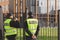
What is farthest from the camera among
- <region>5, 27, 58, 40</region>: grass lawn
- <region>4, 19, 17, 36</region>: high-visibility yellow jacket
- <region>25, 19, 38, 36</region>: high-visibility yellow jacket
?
<region>5, 27, 58, 40</region>: grass lawn

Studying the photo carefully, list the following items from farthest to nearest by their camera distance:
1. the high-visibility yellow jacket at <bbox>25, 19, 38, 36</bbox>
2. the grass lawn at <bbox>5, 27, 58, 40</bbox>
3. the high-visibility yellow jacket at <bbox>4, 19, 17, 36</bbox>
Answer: the grass lawn at <bbox>5, 27, 58, 40</bbox> < the high-visibility yellow jacket at <bbox>25, 19, 38, 36</bbox> < the high-visibility yellow jacket at <bbox>4, 19, 17, 36</bbox>

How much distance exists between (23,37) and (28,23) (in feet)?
1.74

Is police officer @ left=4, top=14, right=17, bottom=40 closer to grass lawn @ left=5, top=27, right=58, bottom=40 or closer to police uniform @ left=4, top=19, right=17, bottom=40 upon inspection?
police uniform @ left=4, top=19, right=17, bottom=40

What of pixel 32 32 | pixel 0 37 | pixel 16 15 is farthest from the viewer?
pixel 16 15

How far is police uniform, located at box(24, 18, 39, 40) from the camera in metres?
7.60

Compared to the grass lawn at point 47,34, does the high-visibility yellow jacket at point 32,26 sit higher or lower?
higher

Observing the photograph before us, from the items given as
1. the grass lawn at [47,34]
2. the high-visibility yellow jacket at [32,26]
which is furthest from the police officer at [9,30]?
the high-visibility yellow jacket at [32,26]

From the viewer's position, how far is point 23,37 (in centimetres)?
779

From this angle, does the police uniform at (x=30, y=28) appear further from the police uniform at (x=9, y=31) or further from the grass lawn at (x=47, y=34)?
the grass lawn at (x=47, y=34)

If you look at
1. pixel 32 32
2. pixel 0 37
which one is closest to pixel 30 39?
pixel 32 32

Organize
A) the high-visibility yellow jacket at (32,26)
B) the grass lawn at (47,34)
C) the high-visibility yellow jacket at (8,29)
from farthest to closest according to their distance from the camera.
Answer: the grass lawn at (47,34)
the high-visibility yellow jacket at (32,26)
the high-visibility yellow jacket at (8,29)

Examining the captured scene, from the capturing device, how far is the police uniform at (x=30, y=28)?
299 inches

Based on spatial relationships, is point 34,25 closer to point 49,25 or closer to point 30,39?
point 30,39

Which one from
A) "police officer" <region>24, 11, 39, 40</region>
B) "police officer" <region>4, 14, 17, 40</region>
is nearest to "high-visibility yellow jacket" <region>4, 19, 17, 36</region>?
"police officer" <region>4, 14, 17, 40</region>
